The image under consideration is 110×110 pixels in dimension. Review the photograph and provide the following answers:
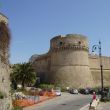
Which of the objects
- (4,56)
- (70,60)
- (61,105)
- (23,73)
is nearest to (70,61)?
(70,60)

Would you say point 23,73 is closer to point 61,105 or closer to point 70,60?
point 70,60

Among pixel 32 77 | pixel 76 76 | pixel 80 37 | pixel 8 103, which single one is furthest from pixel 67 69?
pixel 8 103

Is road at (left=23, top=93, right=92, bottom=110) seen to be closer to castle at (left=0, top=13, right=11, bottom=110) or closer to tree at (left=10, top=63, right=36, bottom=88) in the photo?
castle at (left=0, top=13, right=11, bottom=110)

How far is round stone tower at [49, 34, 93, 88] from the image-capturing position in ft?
202

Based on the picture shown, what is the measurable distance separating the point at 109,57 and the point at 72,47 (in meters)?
12.1

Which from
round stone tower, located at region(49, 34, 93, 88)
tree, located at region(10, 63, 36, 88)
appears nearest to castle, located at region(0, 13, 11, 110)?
tree, located at region(10, 63, 36, 88)

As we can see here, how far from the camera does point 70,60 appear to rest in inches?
2432

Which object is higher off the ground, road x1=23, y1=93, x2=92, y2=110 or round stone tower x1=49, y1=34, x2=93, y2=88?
round stone tower x1=49, y1=34, x2=93, y2=88

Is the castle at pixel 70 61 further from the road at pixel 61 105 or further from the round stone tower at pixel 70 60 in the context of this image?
the road at pixel 61 105

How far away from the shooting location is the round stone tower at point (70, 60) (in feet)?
202

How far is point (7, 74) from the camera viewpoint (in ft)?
71.4

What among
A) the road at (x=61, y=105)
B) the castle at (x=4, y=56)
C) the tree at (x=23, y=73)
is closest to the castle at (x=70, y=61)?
the tree at (x=23, y=73)

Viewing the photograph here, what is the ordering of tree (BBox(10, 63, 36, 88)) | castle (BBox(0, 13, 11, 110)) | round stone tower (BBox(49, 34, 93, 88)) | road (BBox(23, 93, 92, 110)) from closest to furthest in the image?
1. castle (BBox(0, 13, 11, 110))
2. road (BBox(23, 93, 92, 110))
3. tree (BBox(10, 63, 36, 88))
4. round stone tower (BBox(49, 34, 93, 88))

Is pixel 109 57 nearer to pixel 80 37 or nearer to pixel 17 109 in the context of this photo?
pixel 80 37
